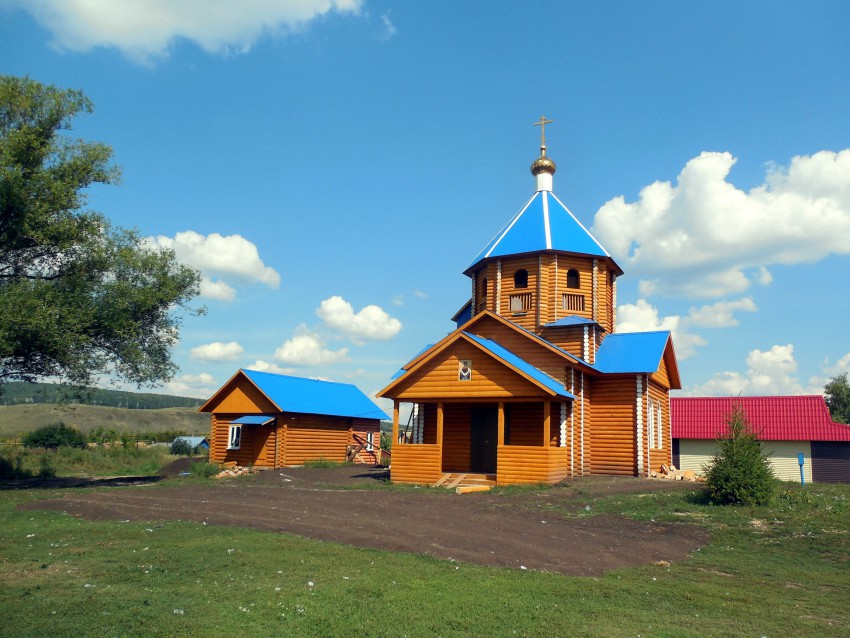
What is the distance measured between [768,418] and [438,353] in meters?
21.7

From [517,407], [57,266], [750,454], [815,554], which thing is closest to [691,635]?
[815,554]

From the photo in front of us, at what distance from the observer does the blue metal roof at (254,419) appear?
3212cm

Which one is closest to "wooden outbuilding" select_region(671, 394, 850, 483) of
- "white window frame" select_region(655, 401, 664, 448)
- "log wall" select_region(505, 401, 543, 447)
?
"white window frame" select_region(655, 401, 664, 448)

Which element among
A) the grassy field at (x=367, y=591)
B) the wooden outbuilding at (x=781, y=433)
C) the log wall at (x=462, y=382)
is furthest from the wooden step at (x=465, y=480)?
the wooden outbuilding at (x=781, y=433)

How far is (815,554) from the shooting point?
11.7 metres

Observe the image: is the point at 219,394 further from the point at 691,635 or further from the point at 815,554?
the point at 691,635

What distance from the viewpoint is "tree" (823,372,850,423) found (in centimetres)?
5853

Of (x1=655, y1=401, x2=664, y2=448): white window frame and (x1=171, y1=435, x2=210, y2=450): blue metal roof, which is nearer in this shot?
(x1=655, y1=401, x2=664, y2=448): white window frame

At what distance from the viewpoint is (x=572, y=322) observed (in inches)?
1016

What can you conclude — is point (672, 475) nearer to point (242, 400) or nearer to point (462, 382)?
point (462, 382)

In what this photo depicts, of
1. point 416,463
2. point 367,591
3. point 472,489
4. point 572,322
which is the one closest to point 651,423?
point 572,322

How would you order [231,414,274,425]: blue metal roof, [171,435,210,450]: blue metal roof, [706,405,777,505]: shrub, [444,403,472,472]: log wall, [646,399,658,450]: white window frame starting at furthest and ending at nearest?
1. [171,435,210,450]: blue metal roof
2. [231,414,274,425]: blue metal roof
3. [646,399,658,450]: white window frame
4. [444,403,472,472]: log wall
5. [706,405,777,505]: shrub

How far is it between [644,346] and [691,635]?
20712mm

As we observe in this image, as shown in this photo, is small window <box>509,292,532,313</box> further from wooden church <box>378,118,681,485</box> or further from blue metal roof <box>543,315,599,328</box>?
blue metal roof <box>543,315,599,328</box>
